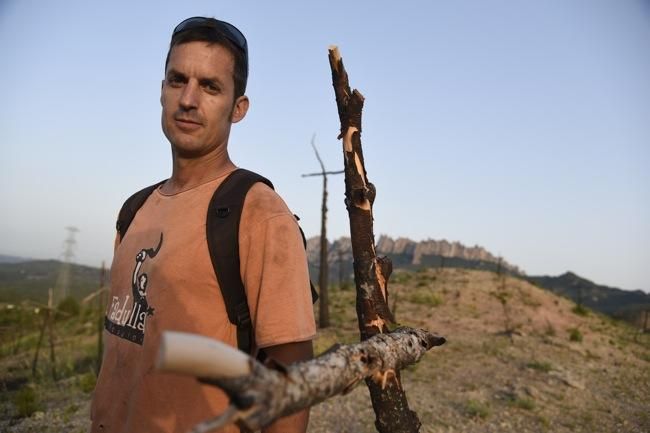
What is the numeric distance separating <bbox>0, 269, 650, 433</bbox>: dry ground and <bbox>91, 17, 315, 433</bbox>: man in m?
6.03

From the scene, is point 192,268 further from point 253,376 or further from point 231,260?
point 253,376

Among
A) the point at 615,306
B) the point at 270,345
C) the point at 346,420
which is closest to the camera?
the point at 270,345

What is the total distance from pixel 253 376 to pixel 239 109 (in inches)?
53.9

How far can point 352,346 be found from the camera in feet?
3.60

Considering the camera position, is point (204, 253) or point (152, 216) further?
point (152, 216)

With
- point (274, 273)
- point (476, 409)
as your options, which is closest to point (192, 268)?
point (274, 273)

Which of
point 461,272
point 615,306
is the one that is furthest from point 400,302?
point 615,306

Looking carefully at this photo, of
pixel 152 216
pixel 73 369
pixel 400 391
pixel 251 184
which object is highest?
pixel 251 184

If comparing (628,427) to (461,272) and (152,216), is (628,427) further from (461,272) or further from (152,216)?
(461,272)

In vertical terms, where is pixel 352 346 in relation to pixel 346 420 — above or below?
above

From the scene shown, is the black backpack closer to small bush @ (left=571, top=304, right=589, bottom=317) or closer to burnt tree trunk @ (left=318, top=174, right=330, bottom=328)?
burnt tree trunk @ (left=318, top=174, right=330, bottom=328)

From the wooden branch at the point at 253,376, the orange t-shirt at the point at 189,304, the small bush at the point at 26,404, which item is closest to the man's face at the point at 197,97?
the orange t-shirt at the point at 189,304

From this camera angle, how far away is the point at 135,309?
1.63m

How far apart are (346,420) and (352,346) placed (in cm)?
693
